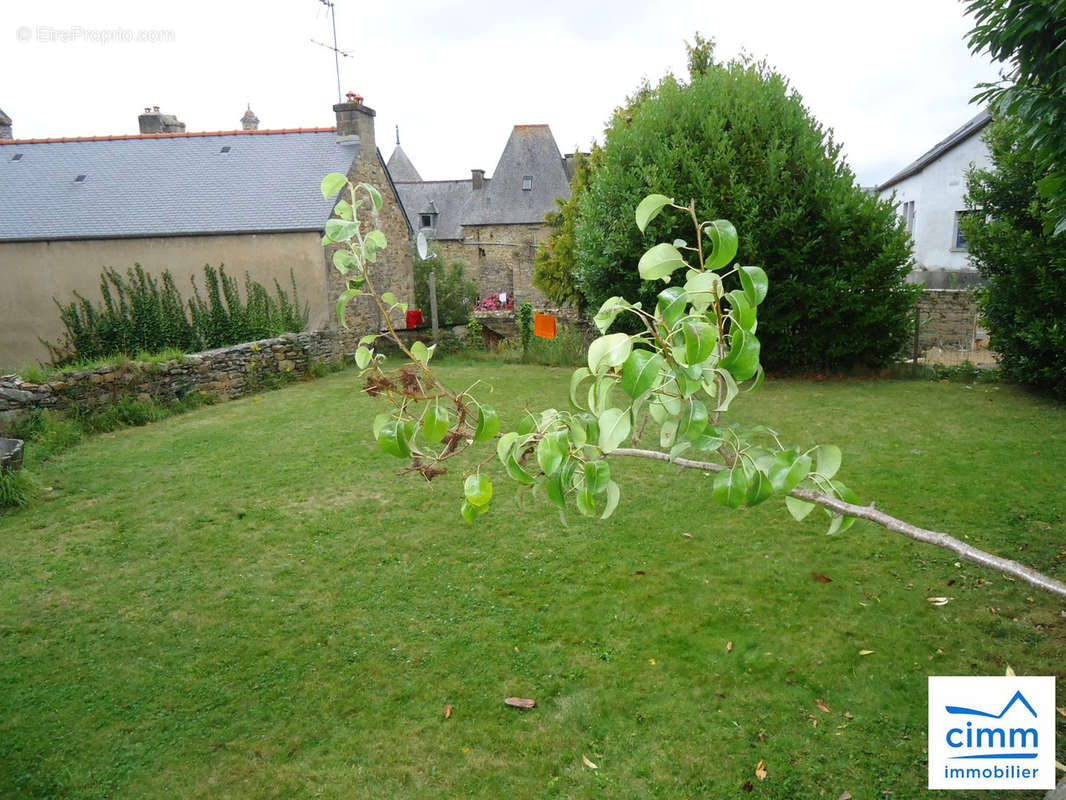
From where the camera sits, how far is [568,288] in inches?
674

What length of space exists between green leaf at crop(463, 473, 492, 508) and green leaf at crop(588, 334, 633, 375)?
0.51 metres

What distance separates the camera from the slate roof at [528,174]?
115ft

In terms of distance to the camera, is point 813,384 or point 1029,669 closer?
point 1029,669

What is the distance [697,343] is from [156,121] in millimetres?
23845

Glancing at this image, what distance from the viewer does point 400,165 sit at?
42375 mm

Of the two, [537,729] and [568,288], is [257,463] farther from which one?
[568,288]

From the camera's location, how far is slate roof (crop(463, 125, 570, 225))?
3500cm

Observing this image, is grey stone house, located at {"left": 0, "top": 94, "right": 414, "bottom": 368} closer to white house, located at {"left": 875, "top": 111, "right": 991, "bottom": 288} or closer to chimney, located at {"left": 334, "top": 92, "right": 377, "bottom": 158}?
chimney, located at {"left": 334, "top": 92, "right": 377, "bottom": 158}

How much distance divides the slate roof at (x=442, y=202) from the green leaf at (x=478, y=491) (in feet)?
118

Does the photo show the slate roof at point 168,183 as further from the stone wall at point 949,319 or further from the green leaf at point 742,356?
the green leaf at point 742,356

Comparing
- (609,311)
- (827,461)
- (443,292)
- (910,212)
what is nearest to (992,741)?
(827,461)

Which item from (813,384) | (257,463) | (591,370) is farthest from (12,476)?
(813,384)

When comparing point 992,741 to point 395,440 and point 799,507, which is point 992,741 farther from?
point 395,440

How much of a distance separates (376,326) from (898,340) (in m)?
13.6
